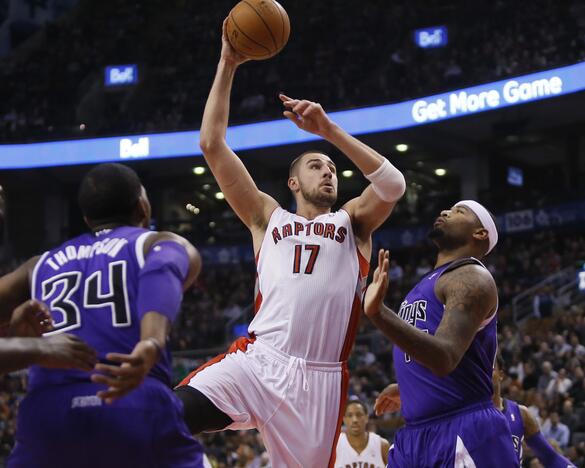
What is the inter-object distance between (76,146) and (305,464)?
22845 millimetres

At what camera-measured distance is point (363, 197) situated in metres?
5.70

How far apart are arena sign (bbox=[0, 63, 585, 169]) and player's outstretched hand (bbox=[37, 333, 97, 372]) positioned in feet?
62.2

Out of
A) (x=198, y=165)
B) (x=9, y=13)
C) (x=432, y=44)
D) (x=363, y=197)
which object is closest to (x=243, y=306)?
(x=198, y=165)

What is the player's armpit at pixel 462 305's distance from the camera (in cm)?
442

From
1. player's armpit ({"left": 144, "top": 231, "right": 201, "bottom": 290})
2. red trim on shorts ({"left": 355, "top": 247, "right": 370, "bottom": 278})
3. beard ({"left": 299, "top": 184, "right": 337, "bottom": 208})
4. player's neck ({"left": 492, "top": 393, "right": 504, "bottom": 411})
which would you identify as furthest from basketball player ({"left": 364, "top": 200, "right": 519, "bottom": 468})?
player's armpit ({"left": 144, "top": 231, "right": 201, "bottom": 290})

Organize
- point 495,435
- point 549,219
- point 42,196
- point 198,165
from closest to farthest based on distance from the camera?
point 495,435 → point 549,219 → point 198,165 → point 42,196

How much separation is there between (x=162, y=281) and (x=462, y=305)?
1.81 m

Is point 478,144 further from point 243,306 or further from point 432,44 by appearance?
point 243,306

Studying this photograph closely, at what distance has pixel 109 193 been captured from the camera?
12.2 feet

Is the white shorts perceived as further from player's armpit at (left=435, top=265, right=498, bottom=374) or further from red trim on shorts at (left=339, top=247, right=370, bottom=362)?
player's armpit at (left=435, top=265, right=498, bottom=374)

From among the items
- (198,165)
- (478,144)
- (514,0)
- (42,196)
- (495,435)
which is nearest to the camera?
(495,435)

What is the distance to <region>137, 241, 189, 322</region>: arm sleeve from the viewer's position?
11.1 feet

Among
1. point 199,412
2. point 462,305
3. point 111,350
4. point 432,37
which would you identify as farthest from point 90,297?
point 432,37

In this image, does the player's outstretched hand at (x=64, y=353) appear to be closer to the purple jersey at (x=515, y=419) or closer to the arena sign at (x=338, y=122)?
the purple jersey at (x=515, y=419)
